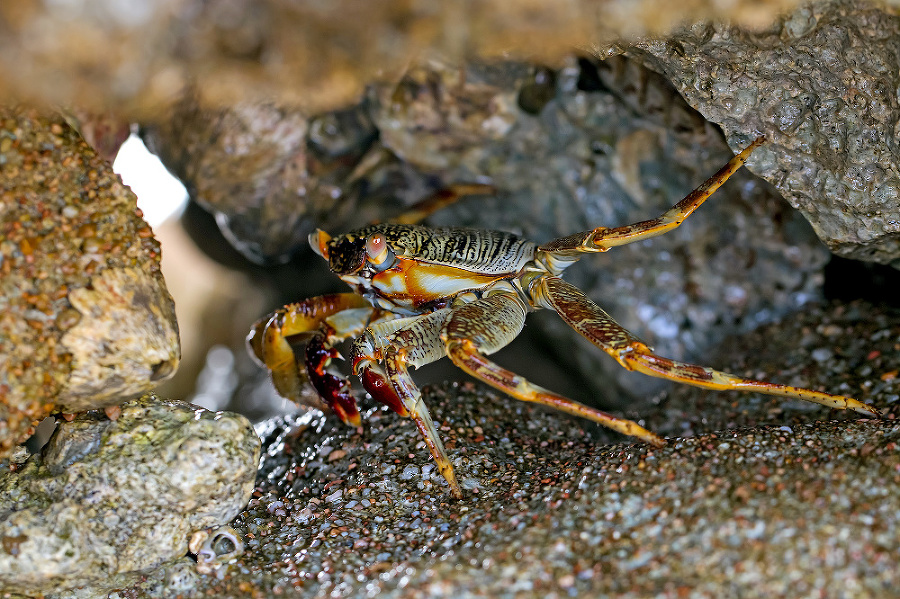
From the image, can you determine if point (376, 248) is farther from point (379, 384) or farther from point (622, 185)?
point (622, 185)

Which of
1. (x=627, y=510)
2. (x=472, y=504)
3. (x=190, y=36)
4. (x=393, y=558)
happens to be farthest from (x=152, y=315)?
(x=627, y=510)

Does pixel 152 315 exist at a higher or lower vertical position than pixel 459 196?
lower

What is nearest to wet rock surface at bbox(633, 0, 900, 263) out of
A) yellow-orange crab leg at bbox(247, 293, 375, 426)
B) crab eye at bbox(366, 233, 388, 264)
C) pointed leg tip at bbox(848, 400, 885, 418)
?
pointed leg tip at bbox(848, 400, 885, 418)

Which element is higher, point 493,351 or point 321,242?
point 321,242

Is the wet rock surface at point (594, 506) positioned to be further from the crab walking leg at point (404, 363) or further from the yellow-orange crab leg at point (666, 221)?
the yellow-orange crab leg at point (666, 221)

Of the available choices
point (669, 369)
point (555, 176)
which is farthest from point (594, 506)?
point (555, 176)

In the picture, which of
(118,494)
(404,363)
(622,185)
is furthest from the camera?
(622,185)

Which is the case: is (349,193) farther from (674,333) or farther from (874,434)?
(874,434)
